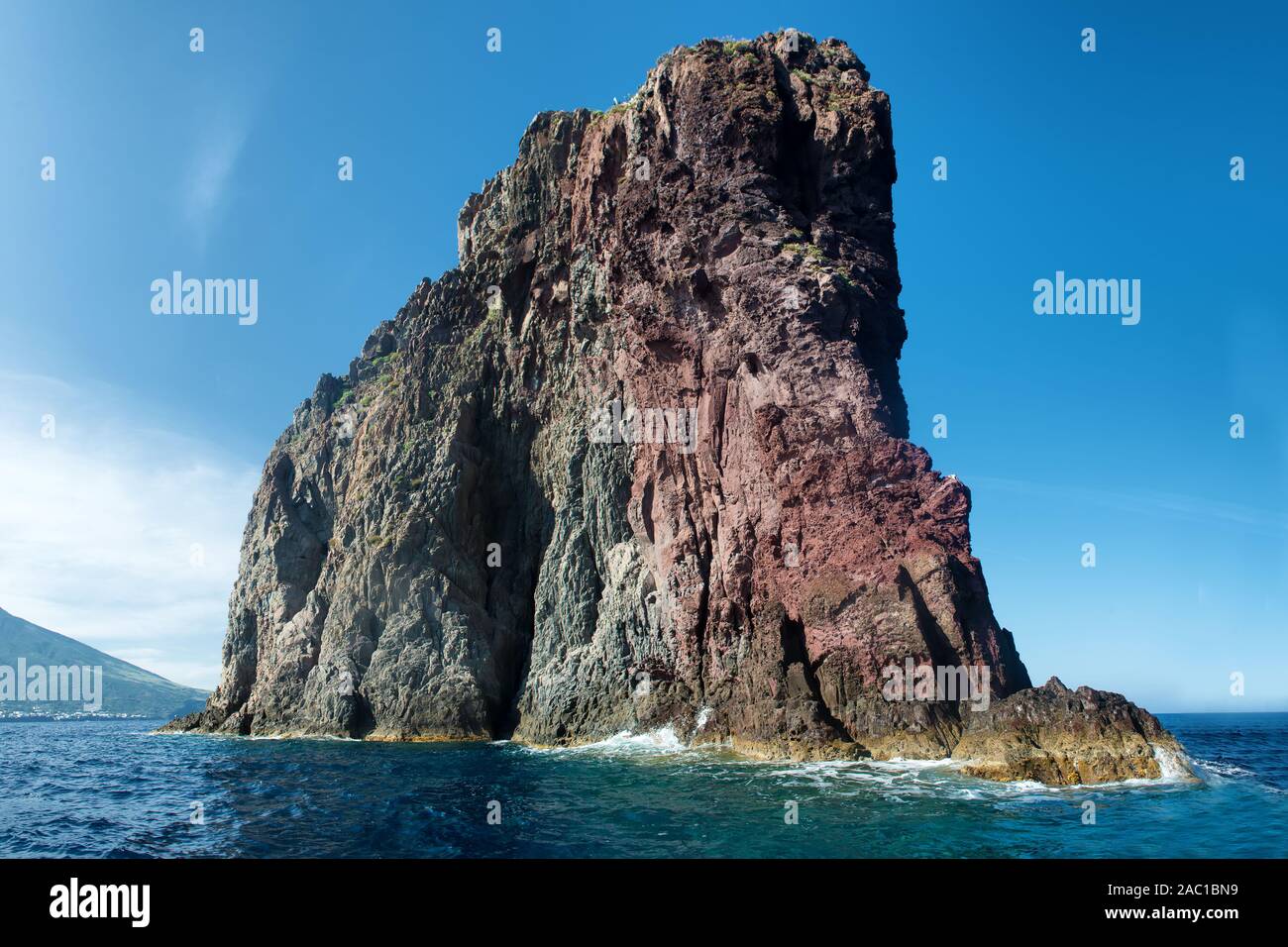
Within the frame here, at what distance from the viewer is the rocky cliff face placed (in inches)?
1161

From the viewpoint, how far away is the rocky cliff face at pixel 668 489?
29500 mm

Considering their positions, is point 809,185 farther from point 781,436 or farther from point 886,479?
point 886,479

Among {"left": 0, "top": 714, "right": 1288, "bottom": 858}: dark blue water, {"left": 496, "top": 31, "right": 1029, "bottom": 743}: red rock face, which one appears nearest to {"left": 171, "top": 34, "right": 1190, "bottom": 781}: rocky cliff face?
{"left": 496, "top": 31, "right": 1029, "bottom": 743}: red rock face

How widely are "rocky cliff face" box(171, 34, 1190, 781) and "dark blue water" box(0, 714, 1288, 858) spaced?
3.48m

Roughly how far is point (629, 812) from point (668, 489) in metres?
22.8

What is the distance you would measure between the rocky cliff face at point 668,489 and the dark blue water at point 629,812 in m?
3.48
